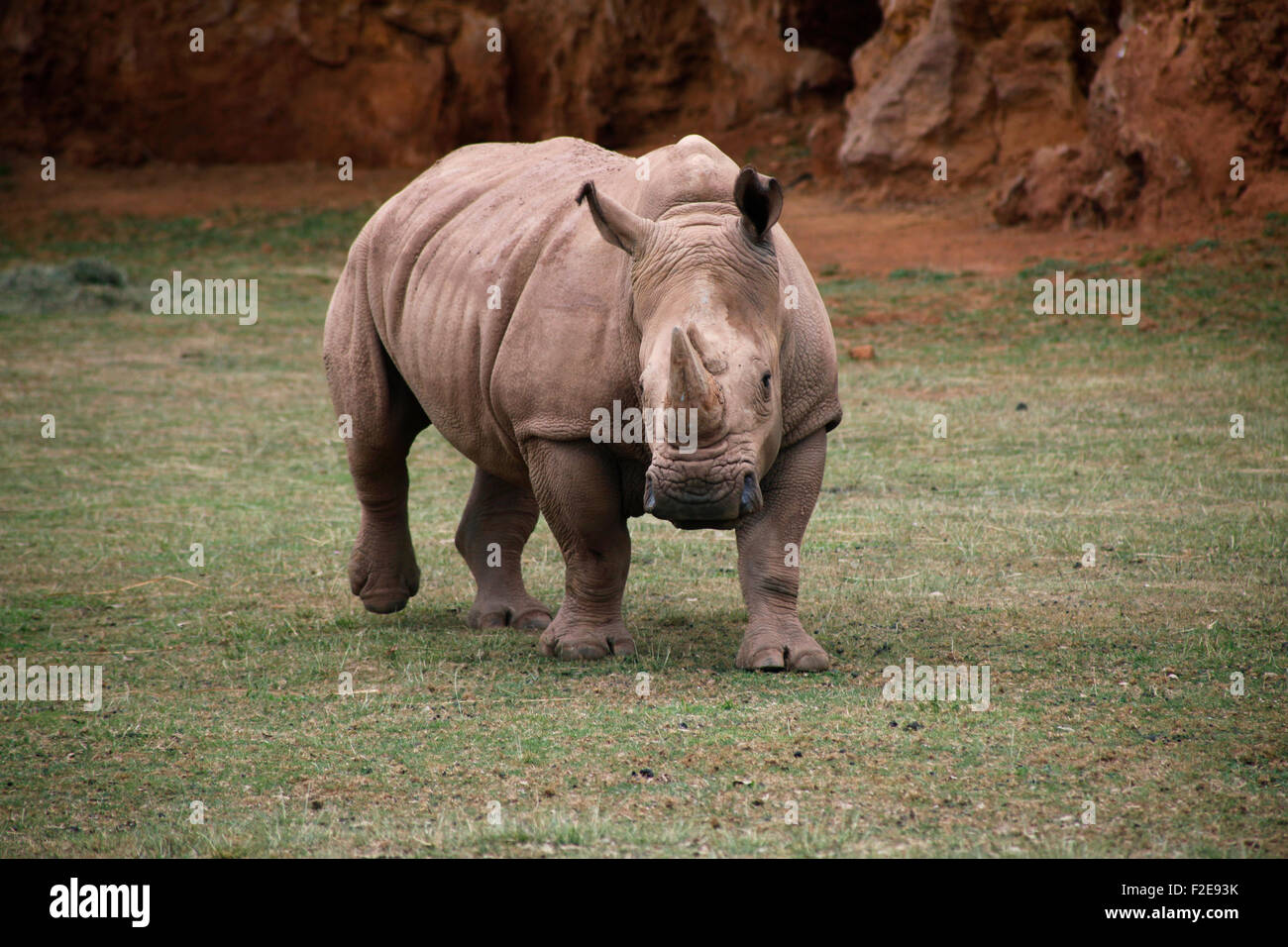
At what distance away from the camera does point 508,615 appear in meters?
7.30

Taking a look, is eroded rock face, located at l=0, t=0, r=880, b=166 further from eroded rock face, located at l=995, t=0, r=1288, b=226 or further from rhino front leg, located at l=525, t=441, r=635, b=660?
rhino front leg, located at l=525, t=441, r=635, b=660

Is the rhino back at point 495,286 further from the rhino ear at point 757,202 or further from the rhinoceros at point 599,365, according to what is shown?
the rhino ear at point 757,202

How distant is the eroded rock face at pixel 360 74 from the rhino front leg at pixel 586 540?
21.0m

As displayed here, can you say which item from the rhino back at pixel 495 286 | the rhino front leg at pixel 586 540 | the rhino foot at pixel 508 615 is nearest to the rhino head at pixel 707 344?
the rhino back at pixel 495 286

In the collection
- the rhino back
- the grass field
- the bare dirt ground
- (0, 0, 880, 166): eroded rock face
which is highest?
(0, 0, 880, 166): eroded rock face

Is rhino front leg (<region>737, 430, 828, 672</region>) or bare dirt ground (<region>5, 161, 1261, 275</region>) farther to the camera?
bare dirt ground (<region>5, 161, 1261, 275</region>)

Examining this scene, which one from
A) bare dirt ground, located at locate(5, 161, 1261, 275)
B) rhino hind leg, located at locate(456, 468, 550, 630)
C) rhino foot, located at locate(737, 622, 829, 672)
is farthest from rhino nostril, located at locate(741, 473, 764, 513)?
bare dirt ground, located at locate(5, 161, 1261, 275)

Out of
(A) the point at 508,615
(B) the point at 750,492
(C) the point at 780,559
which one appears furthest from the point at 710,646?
(B) the point at 750,492

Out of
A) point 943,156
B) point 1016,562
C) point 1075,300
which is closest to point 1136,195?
point 1075,300

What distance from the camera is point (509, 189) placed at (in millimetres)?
6980

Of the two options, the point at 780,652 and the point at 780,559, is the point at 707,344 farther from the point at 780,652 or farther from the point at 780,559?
the point at 780,652

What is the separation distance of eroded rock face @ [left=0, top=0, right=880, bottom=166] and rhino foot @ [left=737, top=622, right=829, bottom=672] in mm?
21324

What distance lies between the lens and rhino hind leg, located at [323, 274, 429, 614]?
7.40 metres

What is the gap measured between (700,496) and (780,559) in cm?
91
